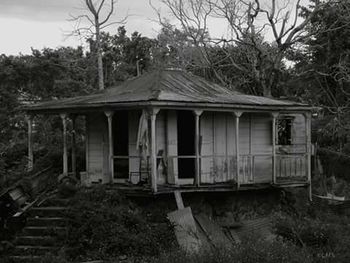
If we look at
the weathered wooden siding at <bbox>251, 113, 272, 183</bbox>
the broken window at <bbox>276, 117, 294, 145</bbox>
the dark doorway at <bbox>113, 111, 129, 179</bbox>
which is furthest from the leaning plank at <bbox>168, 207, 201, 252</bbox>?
the broken window at <bbox>276, 117, 294, 145</bbox>

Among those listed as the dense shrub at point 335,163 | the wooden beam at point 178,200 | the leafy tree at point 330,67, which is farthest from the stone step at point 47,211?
the leafy tree at point 330,67

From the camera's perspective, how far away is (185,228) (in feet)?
53.8

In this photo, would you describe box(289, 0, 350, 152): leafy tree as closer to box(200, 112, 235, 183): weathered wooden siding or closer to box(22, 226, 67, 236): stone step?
box(200, 112, 235, 183): weathered wooden siding

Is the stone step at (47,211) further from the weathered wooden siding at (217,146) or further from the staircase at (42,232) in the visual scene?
the weathered wooden siding at (217,146)

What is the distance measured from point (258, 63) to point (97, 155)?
1550 centimetres

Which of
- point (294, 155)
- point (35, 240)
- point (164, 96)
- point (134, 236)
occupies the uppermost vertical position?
point (164, 96)

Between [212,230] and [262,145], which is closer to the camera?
[212,230]

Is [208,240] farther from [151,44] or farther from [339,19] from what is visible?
[151,44]

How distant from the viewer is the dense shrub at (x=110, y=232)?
1522 cm

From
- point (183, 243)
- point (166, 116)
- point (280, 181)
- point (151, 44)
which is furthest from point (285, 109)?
point (151, 44)

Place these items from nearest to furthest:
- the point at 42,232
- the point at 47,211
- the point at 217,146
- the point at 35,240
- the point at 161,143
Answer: the point at 35,240
the point at 42,232
the point at 47,211
the point at 161,143
the point at 217,146

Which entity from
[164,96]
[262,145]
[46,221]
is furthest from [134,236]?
[262,145]

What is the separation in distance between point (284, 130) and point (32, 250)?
1210cm

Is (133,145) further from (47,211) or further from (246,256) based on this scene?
(246,256)
